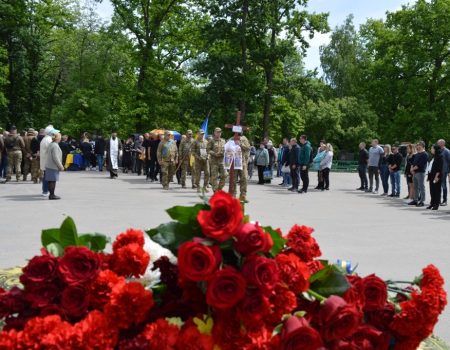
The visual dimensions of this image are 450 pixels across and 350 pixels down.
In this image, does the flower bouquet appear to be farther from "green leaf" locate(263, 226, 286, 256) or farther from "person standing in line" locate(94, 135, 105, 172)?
"person standing in line" locate(94, 135, 105, 172)

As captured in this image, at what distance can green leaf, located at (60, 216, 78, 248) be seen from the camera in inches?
79.0

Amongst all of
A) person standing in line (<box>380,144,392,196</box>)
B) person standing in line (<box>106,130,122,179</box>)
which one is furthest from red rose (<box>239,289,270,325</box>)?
person standing in line (<box>106,130,122,179</box>)

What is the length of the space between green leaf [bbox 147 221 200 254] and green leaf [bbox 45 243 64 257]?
1.16 ft

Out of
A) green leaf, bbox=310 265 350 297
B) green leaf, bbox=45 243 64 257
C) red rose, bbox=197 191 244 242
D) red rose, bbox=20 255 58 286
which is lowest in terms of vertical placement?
green leaf, bbox=310 265 350 297

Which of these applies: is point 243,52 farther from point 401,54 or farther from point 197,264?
point 197,264

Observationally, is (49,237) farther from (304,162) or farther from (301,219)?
(304,162)

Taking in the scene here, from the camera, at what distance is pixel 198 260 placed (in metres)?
1.58

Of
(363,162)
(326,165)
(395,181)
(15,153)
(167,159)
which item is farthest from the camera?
(363,162)

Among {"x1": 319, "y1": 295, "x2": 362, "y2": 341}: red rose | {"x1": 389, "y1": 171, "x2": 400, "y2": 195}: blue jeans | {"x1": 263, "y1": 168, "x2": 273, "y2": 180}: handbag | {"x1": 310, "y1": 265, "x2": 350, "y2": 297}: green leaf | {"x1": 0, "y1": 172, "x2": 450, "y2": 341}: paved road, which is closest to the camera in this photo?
{"x1": 319, "y1": 295, "x2": 362, "y2": 341}: red rose

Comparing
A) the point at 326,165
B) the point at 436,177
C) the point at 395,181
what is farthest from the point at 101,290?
the point at 326,165

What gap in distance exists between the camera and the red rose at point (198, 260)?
157 centimetres

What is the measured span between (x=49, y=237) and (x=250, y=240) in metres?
0.75

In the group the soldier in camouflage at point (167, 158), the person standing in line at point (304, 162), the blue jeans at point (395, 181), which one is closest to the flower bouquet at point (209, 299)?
the soldier in camouflage at point (167, 158)

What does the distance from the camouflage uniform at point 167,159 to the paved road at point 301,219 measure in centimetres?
54
